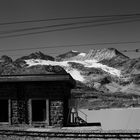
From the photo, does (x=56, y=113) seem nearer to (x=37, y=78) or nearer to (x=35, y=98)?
(x=35, y=98)

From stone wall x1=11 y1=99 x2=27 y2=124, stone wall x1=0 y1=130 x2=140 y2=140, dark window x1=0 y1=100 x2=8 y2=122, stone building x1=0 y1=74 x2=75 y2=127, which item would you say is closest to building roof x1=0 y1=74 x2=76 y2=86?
stone building x1=0 y1=74 x2=75 y2=127

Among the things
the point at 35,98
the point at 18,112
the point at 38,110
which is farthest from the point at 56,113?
the point at 18,112

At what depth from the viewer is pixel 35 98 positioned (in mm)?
18203

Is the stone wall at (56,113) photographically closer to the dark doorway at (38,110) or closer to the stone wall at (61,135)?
the dark doorway at (38,110)

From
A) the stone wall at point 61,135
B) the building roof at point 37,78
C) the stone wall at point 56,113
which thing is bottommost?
the stone wall at point 61,135

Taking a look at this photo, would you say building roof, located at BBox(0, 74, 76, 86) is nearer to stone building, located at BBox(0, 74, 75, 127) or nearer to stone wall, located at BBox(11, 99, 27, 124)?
stone building, located at BBox(0, 74, 75, 127)

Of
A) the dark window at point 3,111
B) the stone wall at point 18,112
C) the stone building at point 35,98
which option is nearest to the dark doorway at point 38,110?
the stone building at point 35,98

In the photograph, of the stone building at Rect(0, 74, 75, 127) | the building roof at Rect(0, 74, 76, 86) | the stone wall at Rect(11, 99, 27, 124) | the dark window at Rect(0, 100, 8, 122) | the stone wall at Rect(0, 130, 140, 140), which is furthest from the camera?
the dark window at Rect(0, 100, 8, 122)

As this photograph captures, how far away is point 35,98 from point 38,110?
2.60 feet

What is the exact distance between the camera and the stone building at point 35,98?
17.9 meters

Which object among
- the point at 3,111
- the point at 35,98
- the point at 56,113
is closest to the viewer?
the point at 56,113

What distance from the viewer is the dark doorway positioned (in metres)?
18.3

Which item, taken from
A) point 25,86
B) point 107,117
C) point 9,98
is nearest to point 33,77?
point 25,86

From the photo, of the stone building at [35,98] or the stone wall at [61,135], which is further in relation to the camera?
the stone building at [35,98]
